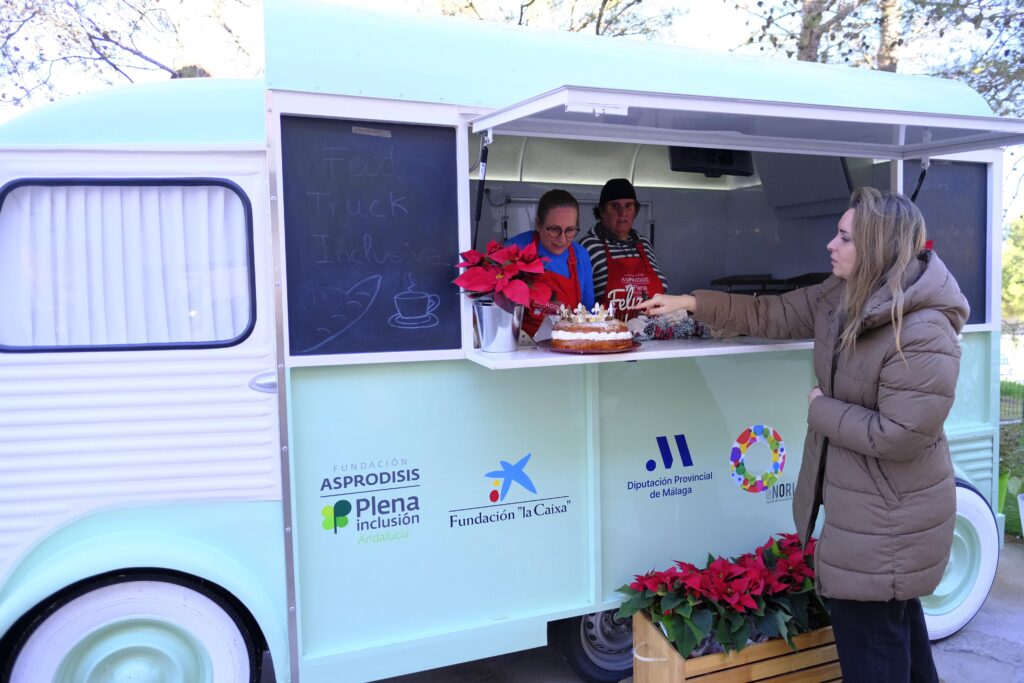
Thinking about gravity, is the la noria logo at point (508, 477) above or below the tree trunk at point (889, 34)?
below

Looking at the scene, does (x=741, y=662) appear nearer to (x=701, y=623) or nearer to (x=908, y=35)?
(x=701, y=623)

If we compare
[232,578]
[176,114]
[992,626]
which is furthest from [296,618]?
[992,626]

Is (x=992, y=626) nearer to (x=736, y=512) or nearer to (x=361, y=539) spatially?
(x=736, y=512)

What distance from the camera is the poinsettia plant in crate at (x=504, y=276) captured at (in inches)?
98.7

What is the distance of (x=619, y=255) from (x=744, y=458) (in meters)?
1.38

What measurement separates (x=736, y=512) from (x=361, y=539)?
174cm

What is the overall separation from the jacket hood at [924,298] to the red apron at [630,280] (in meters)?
1.70

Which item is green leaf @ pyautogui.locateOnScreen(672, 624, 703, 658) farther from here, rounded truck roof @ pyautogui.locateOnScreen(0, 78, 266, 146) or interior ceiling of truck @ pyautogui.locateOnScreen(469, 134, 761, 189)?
interior ceiling of truck @ pyautogui.locateOnScreen(469, 134, 761, 189)

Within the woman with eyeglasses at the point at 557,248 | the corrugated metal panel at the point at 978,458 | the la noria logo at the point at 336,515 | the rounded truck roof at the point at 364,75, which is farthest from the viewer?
the corrugated metal panel at the point at 978,458

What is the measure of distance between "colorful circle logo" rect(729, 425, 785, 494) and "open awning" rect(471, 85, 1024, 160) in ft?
4.30

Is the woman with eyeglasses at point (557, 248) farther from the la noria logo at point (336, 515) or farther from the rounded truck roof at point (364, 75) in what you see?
the la noria logo at point (336, 515)

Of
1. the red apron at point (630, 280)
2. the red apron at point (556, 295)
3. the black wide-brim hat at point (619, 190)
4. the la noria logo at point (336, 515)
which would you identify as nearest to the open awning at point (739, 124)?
the red apron at point (556, 295)

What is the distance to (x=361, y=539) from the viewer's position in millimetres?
2633

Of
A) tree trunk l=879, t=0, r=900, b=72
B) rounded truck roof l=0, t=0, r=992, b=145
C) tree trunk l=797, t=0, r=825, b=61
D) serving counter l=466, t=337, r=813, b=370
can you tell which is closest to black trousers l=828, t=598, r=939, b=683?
serving counter l=466, t=337, r=813, b=370
